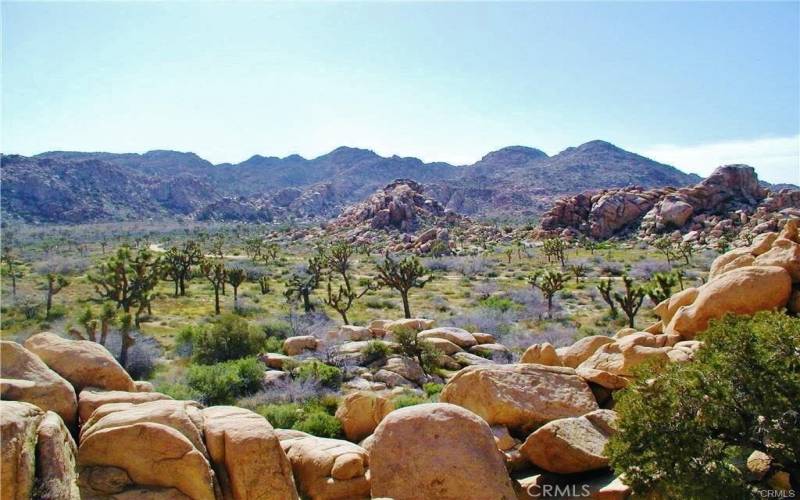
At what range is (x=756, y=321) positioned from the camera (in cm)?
713

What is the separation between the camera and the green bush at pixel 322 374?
16.0 metres

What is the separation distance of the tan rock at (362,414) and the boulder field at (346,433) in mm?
24

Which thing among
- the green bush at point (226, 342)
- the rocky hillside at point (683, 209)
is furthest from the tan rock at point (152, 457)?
the rocky hillside at point (683, 209)

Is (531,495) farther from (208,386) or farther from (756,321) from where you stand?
(208,386)

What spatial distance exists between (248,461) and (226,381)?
933 cm

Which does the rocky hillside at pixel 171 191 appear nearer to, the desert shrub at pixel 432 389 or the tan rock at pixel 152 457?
the desert shrub at pixel 432 389

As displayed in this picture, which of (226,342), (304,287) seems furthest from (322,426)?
(304,287)

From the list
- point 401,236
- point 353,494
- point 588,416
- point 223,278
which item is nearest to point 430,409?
point 353,494

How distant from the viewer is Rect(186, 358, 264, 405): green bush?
50.1 ft

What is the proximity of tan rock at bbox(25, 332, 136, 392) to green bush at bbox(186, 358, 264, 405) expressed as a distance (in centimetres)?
606

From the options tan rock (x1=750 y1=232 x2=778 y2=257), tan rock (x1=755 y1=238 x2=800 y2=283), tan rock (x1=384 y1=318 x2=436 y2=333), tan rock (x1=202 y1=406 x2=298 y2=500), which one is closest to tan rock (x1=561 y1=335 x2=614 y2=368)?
tan rock (x1=755 y1=238 x2=800 y2=283)

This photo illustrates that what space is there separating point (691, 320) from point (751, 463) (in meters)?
4.48

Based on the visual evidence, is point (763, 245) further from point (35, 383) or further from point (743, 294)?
point (35, 383)

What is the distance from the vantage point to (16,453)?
532 cm
